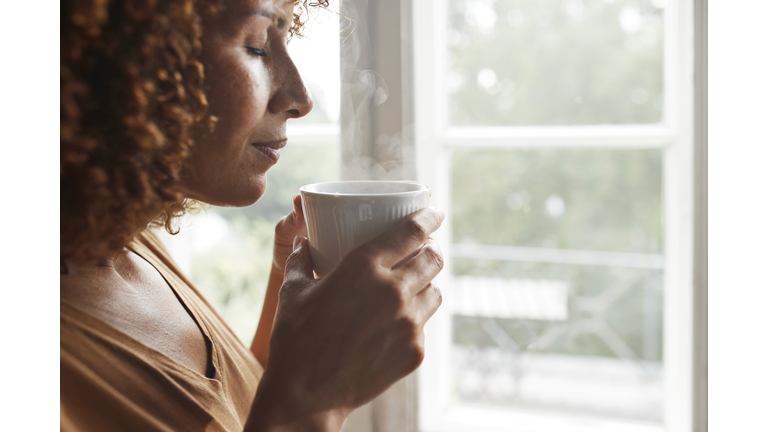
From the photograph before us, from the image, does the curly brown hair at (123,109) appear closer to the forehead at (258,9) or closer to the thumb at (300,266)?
the forehead at (258,9)

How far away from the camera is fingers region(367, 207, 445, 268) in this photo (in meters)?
0.42

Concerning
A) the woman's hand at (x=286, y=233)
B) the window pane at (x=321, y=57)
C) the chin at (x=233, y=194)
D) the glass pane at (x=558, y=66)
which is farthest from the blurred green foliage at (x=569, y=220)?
Result: the chin at (x=233, y=194)

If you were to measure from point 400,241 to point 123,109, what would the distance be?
26 cm

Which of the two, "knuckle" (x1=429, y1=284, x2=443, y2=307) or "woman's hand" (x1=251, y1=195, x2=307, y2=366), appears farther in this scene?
"woman's hand" (x1=251, y1=195, x2=307, y2=366)

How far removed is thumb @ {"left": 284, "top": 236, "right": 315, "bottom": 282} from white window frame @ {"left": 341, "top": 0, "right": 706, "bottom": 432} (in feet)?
1.09

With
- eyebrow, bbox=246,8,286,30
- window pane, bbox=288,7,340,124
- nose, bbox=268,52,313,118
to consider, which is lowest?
nose, bbox=268,52,313,118

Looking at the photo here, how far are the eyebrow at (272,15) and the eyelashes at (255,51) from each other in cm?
3

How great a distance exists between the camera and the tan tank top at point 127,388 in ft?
1.30

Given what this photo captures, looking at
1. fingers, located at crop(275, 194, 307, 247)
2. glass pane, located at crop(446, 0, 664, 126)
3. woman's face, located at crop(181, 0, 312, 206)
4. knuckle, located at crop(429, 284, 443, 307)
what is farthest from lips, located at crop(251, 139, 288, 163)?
glass pane, located at crop(446, 0, 664, 126)

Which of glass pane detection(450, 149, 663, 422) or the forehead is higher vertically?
the forehead

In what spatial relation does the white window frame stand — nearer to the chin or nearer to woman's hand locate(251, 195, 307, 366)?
woman's hand locate(251, 195, 307, 366)

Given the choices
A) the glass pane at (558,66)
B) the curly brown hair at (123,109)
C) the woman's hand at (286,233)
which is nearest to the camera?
the curly brown hair at (123,109)
